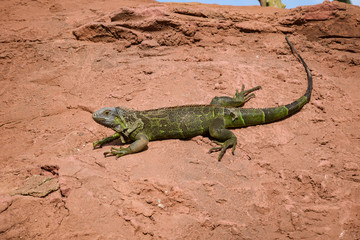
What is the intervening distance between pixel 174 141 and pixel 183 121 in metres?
0.37

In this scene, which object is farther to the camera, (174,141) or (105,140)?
(105,140)

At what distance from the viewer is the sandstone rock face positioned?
9.44 ft

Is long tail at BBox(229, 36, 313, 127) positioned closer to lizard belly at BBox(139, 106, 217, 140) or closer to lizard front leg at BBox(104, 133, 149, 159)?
lizard belly at BBox(139, 106, 217, 140)

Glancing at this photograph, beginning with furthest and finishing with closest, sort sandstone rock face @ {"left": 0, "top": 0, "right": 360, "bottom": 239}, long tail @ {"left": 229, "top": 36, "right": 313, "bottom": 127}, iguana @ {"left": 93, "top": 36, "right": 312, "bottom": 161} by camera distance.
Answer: long tail @ {"left": 229, "top": 36, "right": 313, "bottom": 127} → iguana @ {"left": 93, "top": 36, "right": 312, "bottom": 161} → sandstone rock face @ {"left": 0, "top": 0, "right": 360, "bottom": 239}

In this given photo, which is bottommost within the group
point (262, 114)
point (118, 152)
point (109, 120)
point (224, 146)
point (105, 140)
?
point (105, 140)

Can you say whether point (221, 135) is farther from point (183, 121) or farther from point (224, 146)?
point (183, 121)

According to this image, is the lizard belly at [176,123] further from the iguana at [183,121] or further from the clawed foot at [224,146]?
the clawed foot at [224,146]

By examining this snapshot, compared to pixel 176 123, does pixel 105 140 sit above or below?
below

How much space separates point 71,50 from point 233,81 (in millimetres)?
4258

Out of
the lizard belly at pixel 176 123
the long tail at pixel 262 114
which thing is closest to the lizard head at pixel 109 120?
the lizard belly at pixel 176 123

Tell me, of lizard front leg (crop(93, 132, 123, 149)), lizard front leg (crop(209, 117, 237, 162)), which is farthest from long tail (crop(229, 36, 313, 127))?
lizard front leg (crop(93, 132, 123, 149))

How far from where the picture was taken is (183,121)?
14.0 ft

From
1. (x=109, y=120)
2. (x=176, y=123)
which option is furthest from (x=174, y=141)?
(x=109, y=120)

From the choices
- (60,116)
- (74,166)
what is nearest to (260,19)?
(60,116)
